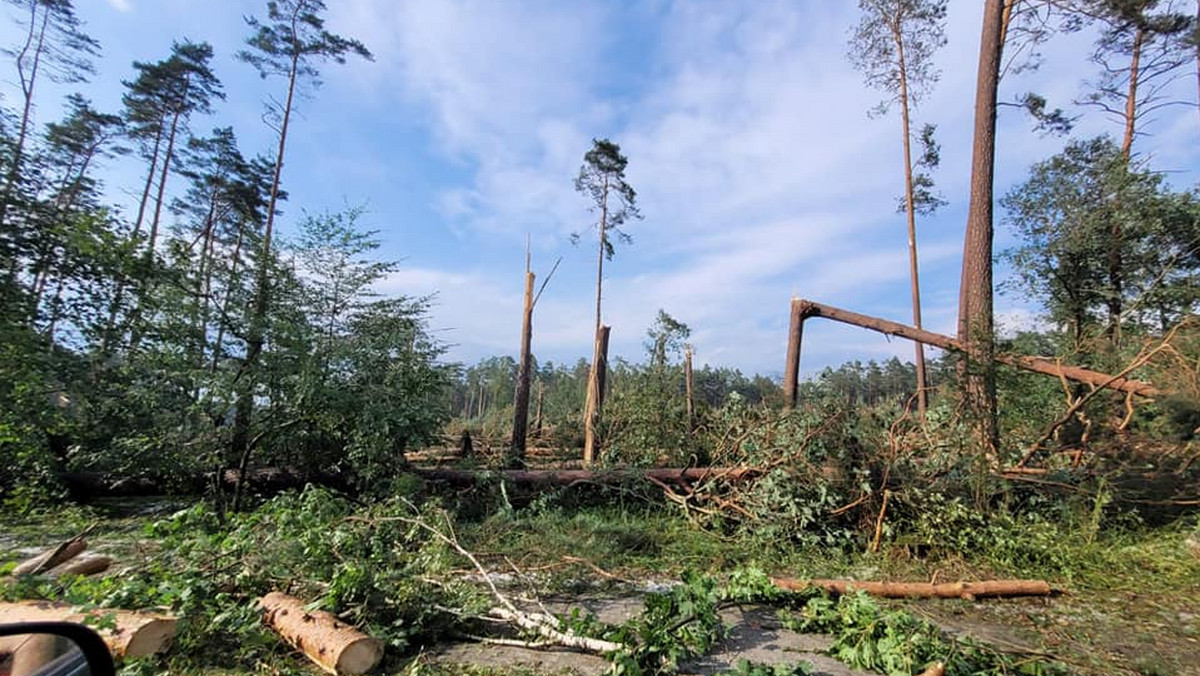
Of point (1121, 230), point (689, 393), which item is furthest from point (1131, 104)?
point (689, 393)

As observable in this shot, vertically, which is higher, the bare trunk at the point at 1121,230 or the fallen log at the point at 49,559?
the bare trunk at the point at 1121,230

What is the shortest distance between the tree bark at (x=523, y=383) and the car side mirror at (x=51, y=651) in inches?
335

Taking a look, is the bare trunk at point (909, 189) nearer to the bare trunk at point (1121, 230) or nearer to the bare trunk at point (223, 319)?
the bare trunk at point (1121, 230)

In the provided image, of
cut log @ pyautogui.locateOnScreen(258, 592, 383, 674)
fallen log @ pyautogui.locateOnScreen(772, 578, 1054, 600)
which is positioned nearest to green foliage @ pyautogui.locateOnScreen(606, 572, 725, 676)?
fallen log @ pyautogui.locateOnScreen(772, 578, 1054, 600)

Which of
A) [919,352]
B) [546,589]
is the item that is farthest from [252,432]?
[919,352]

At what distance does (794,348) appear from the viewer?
712 centimetres

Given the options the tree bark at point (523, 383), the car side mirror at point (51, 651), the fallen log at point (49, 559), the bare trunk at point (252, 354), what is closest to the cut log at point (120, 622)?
the fallen log at point (49, 559)

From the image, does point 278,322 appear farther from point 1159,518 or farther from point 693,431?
point 1159,518

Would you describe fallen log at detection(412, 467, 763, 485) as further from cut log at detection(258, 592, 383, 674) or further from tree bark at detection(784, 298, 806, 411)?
cut log at detection(258, 592, 383, 674)

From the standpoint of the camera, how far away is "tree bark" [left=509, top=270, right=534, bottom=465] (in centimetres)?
1023

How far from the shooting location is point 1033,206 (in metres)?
12.0

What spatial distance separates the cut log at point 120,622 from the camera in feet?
7.52

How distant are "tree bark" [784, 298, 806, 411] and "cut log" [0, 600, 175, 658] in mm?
6549

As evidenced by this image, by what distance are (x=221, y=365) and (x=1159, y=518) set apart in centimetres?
1015
